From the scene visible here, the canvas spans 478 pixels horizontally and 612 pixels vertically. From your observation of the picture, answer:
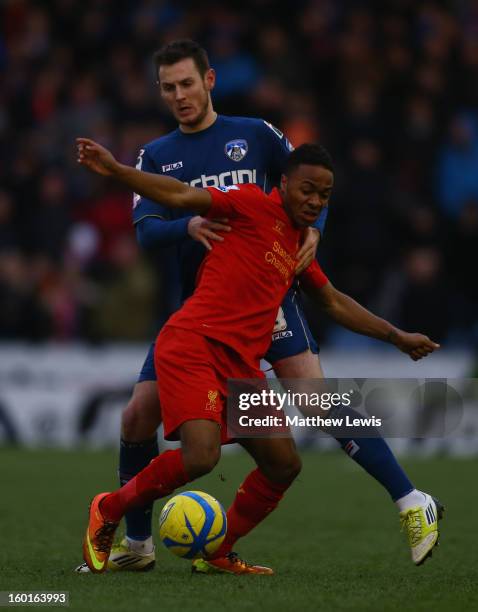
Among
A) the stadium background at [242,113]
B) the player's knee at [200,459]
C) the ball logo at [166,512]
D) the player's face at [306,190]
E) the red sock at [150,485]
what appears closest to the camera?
the player's knee at [200,459]

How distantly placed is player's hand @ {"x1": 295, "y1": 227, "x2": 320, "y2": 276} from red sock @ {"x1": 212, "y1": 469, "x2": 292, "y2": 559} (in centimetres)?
101

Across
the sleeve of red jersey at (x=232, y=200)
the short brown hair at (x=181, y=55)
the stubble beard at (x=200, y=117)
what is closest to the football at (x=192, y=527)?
the sleeve of red jersey at (x=232, y=200)

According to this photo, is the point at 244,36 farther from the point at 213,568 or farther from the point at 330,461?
the point at 213,568

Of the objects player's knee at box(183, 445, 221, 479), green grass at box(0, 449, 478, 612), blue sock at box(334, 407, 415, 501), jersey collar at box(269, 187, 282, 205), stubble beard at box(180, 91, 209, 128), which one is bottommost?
green grass at box(0, 449, 478, 612)

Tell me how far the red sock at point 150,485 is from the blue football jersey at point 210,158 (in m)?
0.94

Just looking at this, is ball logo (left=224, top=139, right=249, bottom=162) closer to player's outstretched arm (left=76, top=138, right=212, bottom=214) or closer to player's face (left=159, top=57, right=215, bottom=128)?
player's face (left=159, top=57, right=215, bottom=128)

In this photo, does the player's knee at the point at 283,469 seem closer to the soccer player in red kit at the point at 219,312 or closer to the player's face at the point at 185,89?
the soccer player in red kit at the point at 219,312

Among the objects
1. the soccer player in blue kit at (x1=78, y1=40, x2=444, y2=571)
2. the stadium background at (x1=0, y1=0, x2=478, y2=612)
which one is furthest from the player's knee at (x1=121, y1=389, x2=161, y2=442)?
the stadium background at (x1=0, y1=0, x2=478, y2=612)

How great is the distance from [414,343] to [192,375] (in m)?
1.13

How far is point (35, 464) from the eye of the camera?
12.0 meters

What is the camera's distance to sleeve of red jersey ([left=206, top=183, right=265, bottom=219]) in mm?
5934

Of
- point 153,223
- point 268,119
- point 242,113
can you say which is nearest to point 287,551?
point 153,223

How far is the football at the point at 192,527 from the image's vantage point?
6.04 m

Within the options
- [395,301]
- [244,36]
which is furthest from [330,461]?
[244,36]
